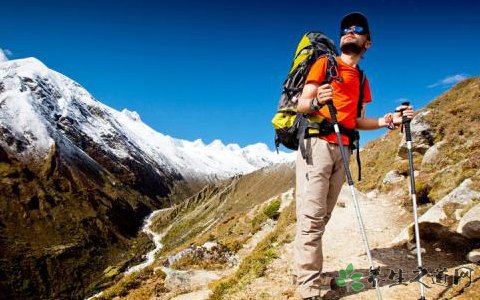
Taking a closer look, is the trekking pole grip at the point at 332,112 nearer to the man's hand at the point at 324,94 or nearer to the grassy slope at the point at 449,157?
the man's hand at the point at 324,94

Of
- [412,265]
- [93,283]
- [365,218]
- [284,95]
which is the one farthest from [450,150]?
[93,283]

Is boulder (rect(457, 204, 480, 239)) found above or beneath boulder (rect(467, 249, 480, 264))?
above

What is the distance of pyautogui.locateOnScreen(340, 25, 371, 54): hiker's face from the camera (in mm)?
7816

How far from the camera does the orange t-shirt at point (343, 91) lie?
24.5ft

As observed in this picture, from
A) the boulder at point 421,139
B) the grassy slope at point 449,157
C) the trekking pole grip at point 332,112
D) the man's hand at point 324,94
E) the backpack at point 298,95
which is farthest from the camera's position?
the boulder at point 421,139

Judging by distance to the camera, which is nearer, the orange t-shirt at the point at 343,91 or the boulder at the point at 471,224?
the orange t-shirt at the point at 343,91

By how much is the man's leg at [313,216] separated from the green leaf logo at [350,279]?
5.59 ft

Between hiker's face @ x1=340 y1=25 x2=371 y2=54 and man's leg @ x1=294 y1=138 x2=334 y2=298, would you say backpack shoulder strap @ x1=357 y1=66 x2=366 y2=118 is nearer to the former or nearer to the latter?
hiker's face @ x1=340 y1=25 x2=371 y2=54

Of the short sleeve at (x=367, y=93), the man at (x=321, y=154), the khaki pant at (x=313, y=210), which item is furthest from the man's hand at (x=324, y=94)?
the short sleeve at (x=367, y=93)

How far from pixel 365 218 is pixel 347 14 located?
34.2ft

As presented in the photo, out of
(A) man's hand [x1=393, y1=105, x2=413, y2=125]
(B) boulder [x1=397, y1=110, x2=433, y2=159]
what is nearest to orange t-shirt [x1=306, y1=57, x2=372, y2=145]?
(A) man's hand [x1=393, y1=105, x2=413, y2=125]

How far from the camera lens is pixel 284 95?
812 centimetres

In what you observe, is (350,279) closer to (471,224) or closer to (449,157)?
(471,224)

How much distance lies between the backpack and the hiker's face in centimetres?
27
